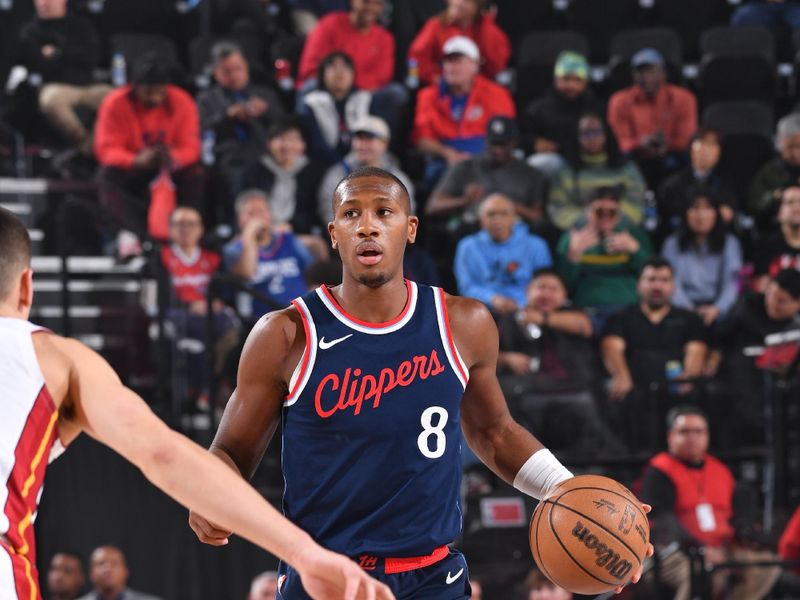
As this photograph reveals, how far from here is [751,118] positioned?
11.5 meters

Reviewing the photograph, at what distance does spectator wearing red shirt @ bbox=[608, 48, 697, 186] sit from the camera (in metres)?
11.3

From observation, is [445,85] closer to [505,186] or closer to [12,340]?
[505,186]

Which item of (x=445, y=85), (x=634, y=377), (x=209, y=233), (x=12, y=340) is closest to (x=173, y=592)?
(x=209, y=233)

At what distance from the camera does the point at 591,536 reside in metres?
4.23

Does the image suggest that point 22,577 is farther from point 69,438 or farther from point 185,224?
point 185,224

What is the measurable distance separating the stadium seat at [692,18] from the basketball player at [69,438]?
10.4 meters

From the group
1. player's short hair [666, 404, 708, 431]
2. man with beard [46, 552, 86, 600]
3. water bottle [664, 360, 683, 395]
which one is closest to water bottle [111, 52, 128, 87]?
man with beard [46, 552, 86, 600]

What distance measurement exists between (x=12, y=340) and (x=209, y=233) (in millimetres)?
6922

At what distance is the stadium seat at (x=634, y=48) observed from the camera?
39.0ft

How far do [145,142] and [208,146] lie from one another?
125 centimetres

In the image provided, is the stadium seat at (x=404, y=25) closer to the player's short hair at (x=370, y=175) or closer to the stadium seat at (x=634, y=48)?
the stadium seat at (x=634, y=48)

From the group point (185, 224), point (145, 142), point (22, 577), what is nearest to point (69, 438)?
point (22, 577)

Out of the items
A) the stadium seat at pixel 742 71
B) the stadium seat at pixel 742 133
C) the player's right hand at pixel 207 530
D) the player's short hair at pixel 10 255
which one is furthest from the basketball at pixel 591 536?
the stadium seat at pixel 742 71

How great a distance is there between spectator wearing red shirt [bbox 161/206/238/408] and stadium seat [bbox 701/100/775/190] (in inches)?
167
